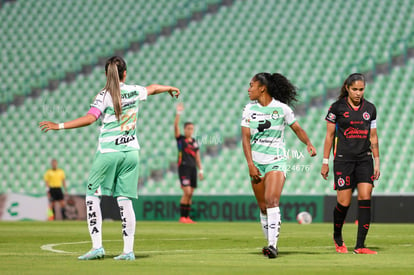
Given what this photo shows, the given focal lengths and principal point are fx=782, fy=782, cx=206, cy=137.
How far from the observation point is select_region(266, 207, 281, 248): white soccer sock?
27.7 ft

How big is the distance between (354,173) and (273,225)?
1325 mm

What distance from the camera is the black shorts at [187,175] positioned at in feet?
65.2

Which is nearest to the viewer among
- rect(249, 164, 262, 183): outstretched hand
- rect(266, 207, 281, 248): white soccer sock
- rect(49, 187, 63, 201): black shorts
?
rect(266, 207, 281, 248): white soccer sock

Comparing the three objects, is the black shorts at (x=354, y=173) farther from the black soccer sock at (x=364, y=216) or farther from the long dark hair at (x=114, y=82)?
the long dark hair at (x=114, y=82)

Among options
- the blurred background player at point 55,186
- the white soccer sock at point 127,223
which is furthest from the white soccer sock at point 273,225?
the blurred background player at point 55,186

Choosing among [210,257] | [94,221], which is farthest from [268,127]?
[94,221]

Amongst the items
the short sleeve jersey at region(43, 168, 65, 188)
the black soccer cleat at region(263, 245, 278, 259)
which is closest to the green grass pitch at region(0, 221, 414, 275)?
the black soccer cleat at region(263, 245, 278, 259)

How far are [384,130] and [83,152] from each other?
9.71m

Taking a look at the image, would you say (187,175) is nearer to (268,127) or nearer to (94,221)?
(268,127)

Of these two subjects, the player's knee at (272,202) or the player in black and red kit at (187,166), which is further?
the player in black and red kit at (187,166)

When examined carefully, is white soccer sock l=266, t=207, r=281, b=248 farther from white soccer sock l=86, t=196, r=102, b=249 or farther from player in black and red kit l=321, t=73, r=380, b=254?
white soccer sock l=86, t=196, r=102, b=249

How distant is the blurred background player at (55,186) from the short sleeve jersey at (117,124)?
15563 millimetres

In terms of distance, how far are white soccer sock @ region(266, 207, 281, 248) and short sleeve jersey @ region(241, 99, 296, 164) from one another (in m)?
0.58

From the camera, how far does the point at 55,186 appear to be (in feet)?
76.5
